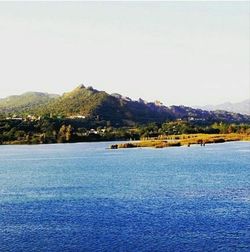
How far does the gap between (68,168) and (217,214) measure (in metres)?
48.7

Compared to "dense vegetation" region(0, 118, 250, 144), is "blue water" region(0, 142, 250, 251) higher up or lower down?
lower down

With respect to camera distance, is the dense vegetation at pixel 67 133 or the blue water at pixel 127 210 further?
the dense vegetation at pixel 67 133

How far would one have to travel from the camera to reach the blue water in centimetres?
3625

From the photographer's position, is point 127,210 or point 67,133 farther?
point 67,133

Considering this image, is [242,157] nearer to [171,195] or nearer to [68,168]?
[68,168]

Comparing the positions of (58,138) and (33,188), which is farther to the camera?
(58,138)

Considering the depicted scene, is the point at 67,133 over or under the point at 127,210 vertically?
over

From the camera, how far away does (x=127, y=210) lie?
4666cm

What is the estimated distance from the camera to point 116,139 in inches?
7648

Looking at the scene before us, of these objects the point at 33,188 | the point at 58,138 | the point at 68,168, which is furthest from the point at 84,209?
the point at 58,138

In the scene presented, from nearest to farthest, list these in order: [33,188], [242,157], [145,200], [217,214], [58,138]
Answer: [217,214] → [145,200] → [33,188] → [242,157] → [58,138]

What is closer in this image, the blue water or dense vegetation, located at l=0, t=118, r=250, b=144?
the blue water

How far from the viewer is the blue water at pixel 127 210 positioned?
36250mm

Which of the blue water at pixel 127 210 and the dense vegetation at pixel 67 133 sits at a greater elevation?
the dense vegetation at pixel 67 133
